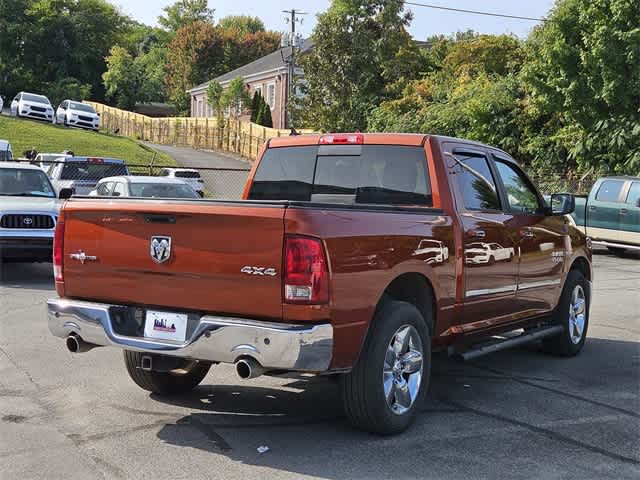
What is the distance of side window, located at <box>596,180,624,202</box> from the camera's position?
20.3m

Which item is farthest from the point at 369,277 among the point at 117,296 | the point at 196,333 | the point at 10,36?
the point at 10,36

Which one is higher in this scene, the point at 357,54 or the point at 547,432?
the point at 357,54

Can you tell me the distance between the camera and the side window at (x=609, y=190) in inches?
798

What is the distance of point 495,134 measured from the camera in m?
32.3

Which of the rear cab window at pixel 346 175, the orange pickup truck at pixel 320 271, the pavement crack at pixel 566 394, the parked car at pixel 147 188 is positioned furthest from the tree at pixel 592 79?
the rear cab window at pixel 346 175

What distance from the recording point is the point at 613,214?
20016 mm

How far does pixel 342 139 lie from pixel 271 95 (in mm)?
53341

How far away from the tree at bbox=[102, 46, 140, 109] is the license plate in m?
75.2

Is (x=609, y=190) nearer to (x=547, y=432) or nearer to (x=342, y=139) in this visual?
(x=342, y=139)

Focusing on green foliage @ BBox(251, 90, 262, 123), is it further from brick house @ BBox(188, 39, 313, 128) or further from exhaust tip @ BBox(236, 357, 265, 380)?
exhaust tip @ BBox(236, 357, 265, 380)

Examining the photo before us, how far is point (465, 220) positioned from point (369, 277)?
56.3 inches

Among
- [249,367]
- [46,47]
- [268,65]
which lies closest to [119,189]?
[249,367]

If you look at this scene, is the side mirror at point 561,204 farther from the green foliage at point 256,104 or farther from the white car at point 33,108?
the white car at point 33,108

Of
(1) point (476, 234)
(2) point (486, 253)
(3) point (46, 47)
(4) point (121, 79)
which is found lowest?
(2) point (486, 253)
